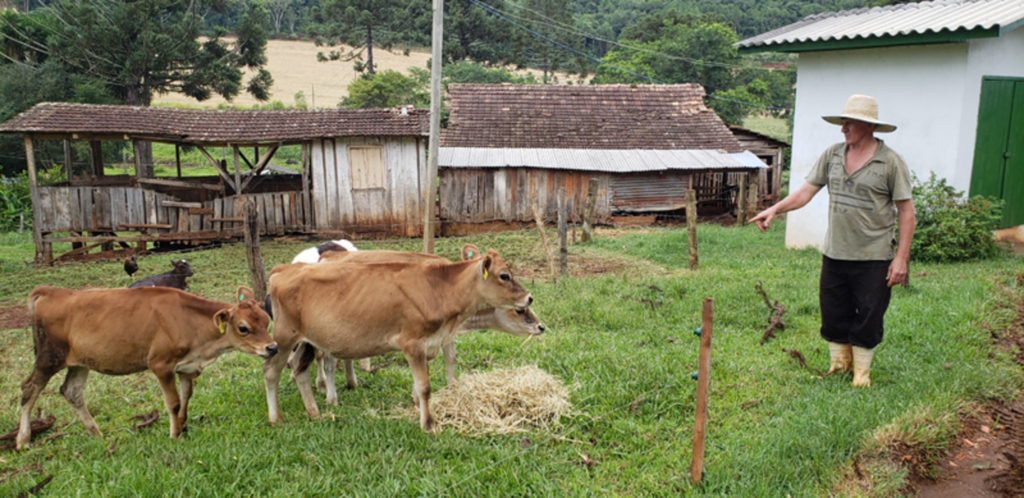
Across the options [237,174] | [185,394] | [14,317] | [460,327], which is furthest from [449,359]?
[237,174]

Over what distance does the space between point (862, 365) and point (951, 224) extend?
17.7ft

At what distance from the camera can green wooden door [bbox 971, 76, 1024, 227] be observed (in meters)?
9.64

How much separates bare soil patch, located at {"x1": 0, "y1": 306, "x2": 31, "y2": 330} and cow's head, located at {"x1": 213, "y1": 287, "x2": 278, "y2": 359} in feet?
20.7

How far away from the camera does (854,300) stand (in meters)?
5.29

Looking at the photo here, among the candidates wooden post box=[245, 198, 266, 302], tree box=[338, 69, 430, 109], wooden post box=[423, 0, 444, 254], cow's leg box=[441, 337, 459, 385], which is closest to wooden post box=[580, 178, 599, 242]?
wooden post box=[423, 0, 444, 254]

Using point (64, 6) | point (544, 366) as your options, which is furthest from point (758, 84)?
point (544, 366)

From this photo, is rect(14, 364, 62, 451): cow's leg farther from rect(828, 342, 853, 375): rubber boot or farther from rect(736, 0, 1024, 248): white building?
rect(736, 0, 1024, 248): white building

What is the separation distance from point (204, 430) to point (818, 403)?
14.4ft

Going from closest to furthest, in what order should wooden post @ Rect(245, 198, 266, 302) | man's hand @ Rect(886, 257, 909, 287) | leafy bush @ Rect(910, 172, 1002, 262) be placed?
man's hand @ Rect(886, 257, 909, 287)
wooden post @ Rect(245, 198, 266, 302)
leafy bush @ Rect(910, 172, 1002, 262)

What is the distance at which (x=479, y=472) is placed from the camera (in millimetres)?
4059

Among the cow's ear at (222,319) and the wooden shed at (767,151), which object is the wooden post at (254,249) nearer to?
the cow's ear at (222,319)

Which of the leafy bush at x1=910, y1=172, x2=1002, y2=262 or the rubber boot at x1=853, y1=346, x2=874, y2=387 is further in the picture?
the leafy bush at x1=910, y1=172, x2=1002, y2=262

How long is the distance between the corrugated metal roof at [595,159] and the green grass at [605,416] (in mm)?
11814

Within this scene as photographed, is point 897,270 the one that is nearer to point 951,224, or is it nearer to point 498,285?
point 498,285
